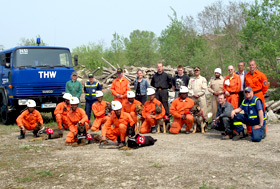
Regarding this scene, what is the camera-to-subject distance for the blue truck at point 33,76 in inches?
485

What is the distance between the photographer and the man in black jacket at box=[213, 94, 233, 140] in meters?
8.82

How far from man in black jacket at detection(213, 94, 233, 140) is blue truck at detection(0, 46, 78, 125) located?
639cm

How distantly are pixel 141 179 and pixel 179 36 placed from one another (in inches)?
905

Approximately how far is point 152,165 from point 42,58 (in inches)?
307

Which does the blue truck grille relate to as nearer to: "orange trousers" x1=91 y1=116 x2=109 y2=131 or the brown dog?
"orange trousers" x1=91 y1=116 x2=109 y2=131

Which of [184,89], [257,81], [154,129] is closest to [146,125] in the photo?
[154,129]

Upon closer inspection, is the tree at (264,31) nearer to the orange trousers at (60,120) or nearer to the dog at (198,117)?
the dog at (198,117)

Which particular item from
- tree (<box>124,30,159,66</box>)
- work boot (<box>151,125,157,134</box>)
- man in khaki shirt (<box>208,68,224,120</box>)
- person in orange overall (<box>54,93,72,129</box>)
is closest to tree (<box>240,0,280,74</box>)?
man in khaki shirt (<box>208,68,224,120</box>)

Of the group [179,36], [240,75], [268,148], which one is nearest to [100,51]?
[179,36]

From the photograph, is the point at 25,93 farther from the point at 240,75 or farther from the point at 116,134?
the point at 240,75

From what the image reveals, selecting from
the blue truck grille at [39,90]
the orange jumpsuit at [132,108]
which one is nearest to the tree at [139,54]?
the blue truck grille at [39,90]

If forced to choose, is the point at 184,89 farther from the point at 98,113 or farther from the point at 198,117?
the point at 98,113

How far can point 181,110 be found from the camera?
10.1 m

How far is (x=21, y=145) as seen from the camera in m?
9.18
